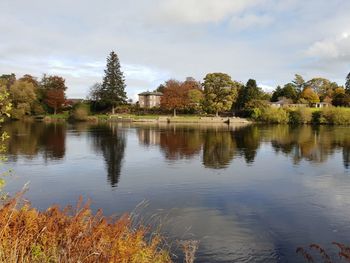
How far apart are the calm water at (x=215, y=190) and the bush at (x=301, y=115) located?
2135 inches

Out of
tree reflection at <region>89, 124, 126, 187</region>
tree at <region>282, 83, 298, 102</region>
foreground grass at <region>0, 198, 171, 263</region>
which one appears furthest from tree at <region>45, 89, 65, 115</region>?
foreground grass at <region>0, 198, 171, 263</region>

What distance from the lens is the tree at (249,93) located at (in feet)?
292

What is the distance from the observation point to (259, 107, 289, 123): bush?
84.5m

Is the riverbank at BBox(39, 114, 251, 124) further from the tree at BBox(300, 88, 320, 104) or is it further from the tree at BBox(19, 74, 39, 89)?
the tree at BBox(300, 88, 320, 104)

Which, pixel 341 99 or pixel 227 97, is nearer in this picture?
pixel 227 97

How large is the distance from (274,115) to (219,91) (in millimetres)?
14442

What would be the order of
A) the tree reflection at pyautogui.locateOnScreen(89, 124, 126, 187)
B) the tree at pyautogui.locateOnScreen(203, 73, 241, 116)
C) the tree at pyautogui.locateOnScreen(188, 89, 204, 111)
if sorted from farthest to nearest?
the tree at pyautogui.locateOnScreen(188, 89, 204, 111), the tree at pyautogui.locateOnScreen(203, 73, 241, 116), the tree reflection at pyautogui.locateOnScreen(89, 124, 126, 187)

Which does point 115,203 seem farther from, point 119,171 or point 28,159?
point 28,159

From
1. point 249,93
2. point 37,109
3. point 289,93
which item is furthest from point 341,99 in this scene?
point 37,109

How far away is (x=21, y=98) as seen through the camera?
8250 centimetres

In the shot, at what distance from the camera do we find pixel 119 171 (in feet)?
73.2

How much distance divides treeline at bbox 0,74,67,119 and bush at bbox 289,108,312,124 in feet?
196

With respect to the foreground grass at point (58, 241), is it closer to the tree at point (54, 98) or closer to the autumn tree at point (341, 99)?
the tree at point (54, 98)

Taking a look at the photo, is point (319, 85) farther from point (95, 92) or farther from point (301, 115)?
point (95, 92)
